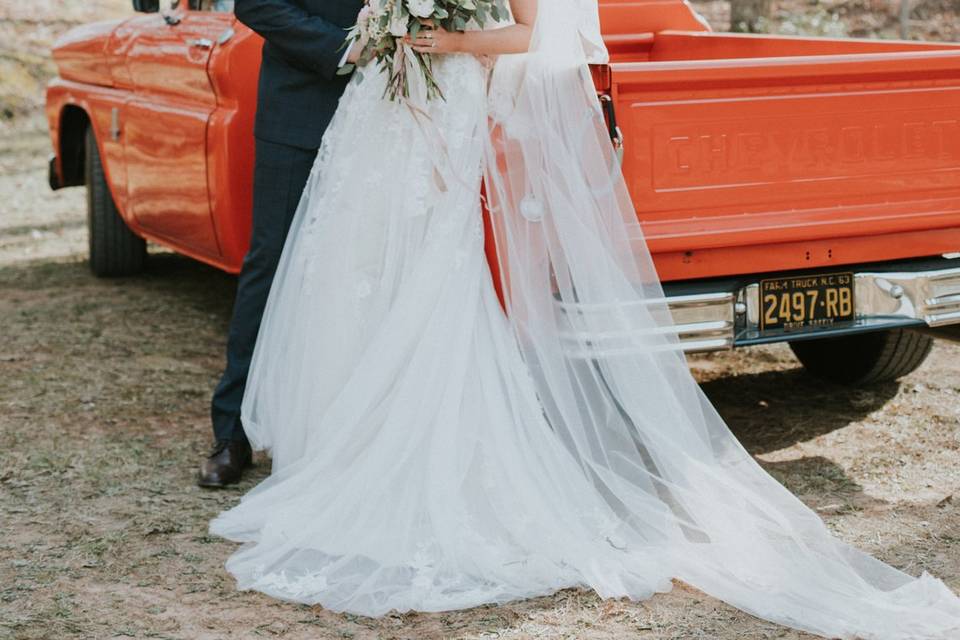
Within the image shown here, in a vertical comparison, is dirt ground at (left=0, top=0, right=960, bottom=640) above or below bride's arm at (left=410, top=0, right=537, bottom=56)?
below

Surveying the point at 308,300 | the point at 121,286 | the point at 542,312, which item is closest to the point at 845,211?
the point at 542,312

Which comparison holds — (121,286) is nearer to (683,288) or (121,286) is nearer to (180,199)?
(180,199)

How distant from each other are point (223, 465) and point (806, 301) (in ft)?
6.34

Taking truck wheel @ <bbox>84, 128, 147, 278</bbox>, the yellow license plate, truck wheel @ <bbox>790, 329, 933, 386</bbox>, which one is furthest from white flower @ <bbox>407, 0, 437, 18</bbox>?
truck wheel @ <bbox>84, 128, 147, 278</bbox>

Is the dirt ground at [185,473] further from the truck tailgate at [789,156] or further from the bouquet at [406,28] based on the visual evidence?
the bouquet at [406,28]

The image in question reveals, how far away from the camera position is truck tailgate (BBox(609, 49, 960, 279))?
11.7ft

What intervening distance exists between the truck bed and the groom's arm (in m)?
0.80

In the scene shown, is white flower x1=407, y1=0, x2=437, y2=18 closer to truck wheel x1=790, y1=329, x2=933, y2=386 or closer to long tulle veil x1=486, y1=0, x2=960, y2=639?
long tulle veil x1=486, y1=0, x2=960, y2=639

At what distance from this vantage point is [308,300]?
3.71 metres

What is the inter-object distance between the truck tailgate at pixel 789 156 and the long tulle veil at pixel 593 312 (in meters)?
0.15

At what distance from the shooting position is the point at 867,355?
487 cm

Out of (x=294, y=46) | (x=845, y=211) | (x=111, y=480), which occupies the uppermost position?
(x=294, y=46)

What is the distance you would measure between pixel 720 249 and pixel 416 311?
948 millimetres

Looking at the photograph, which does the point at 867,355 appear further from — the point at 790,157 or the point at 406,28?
the point at 406,28
